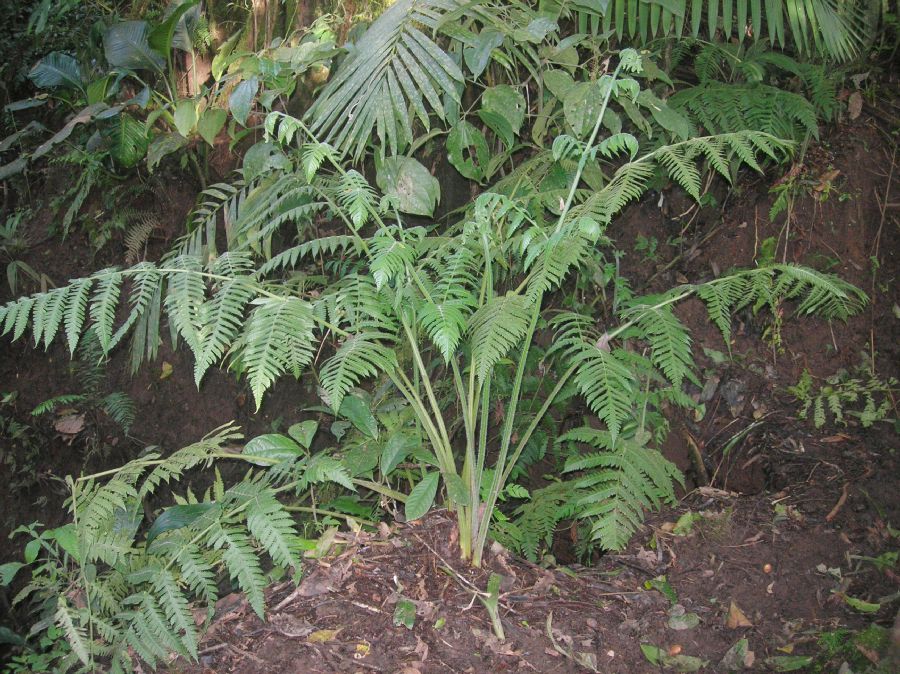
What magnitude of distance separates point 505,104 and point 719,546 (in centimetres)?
148

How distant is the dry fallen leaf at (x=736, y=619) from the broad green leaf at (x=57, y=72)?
340 cm

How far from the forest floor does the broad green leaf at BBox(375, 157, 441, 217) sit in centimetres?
93

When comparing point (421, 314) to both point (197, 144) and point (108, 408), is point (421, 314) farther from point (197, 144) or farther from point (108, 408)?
point (108, 408)

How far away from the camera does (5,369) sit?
146 inches

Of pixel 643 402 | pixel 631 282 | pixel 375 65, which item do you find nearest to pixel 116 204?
pixel 375 65

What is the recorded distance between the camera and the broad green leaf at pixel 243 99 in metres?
2.36

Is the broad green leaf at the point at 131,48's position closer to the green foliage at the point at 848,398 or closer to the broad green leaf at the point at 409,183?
the broad green leaf at the point at 409,183

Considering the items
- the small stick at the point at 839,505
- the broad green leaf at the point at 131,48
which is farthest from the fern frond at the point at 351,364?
the broad green leaf at the point at 131,48

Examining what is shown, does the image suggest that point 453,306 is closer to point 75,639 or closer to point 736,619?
point 736,619

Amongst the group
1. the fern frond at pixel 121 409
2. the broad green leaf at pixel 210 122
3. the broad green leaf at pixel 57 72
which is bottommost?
the fern frond at pixel 121 409

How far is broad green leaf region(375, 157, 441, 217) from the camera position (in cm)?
238

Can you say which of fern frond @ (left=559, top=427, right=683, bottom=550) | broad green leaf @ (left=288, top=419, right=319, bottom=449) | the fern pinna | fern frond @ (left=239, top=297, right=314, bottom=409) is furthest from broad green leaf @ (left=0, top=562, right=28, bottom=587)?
fern frond @ (left=559, top=427, right=683, bottom=550)

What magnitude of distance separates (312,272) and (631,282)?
1.28 metres

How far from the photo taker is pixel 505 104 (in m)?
2.36
